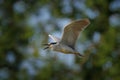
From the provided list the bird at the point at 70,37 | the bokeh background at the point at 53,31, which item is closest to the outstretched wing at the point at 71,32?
the bird at the point at 70,37

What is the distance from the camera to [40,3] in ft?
52.8

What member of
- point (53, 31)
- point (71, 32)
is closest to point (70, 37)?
point (71, 32)

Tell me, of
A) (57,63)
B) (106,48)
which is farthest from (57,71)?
(106,48)

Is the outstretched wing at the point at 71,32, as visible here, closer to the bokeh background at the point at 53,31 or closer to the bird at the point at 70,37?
the bird at the point at 70,37

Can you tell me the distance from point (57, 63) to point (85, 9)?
6.25ft

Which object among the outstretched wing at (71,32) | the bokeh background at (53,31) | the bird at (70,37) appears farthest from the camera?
the bokeh background at (53,31)

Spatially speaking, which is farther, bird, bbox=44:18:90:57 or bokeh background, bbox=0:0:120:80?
bokeh background, bbox=0:0:120:80

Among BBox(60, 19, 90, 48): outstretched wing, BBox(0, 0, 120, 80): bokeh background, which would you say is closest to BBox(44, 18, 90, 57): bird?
BBox(60, 19, 90, 48): outstretched wing

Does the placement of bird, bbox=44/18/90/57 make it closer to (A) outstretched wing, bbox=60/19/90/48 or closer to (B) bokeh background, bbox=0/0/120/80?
(A) outstretched wing, bbox=60/19/90/48

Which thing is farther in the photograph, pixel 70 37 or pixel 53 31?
pixel 53 31

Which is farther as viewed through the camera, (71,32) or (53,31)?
(53,31)

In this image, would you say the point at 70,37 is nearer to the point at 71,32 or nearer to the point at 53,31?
the point at 71,32

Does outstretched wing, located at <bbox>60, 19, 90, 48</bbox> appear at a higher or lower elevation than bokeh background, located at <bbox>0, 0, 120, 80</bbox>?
lower

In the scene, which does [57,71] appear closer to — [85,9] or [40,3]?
[85,9]
